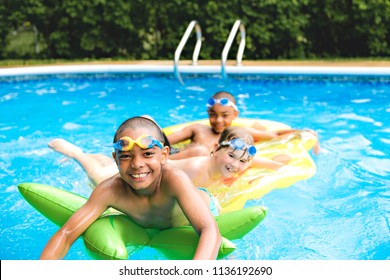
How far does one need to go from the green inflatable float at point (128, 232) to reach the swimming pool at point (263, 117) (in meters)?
0.56

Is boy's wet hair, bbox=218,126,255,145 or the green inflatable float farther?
boy's wet hair, bbox=218,126,255,145

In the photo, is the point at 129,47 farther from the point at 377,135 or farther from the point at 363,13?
the point at 377,135

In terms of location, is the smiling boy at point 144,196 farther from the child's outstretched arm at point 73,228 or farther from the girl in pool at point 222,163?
the girl in pool at point 222,163

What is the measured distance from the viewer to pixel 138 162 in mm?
2930

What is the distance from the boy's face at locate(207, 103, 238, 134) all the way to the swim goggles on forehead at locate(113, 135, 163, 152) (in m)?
2.27

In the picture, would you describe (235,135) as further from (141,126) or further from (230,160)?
(141,126)

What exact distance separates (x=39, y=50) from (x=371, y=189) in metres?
7.99

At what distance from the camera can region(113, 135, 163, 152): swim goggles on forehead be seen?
2895mm

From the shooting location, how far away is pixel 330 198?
4.94 meters

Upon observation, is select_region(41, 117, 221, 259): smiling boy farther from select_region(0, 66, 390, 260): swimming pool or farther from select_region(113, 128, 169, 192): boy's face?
select_region(0, 66, 390, 260): swimming pool

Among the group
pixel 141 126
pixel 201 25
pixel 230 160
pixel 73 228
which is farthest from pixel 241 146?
pixel 201 25

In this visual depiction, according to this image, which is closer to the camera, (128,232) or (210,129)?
(128,232)

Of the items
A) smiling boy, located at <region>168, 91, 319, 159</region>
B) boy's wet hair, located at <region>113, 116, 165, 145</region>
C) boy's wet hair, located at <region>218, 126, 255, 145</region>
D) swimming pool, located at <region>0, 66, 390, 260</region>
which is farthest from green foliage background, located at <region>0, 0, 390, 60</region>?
boy's wet hair, located at <region>113, 116, 165, 145</region>

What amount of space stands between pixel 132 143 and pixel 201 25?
783 centimetres
